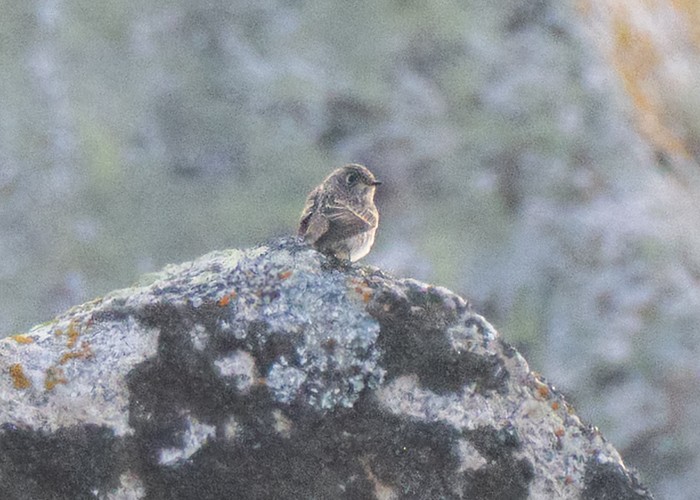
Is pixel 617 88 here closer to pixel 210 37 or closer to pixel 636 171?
pixel 636 171

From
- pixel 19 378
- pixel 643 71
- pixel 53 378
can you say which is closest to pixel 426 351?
pixel 53 378

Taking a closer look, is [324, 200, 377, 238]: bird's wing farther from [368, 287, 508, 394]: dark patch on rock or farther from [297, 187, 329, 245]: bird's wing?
[368, 287, 508, 394]: dark patch on rock

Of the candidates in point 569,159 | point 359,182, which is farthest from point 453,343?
point 569,159

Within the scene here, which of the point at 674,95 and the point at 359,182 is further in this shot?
the point at 674,95

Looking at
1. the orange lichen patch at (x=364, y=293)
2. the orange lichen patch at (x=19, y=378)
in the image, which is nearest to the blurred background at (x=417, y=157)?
the orange lichen patch at (x=364, y=293)

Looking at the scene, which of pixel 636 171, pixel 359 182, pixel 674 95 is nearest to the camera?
pixel 359 182

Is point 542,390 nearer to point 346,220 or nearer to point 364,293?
point 364,293

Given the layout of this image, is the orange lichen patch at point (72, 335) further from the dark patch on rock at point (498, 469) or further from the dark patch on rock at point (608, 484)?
the dark patch on rock at point (608, 484)
